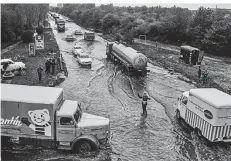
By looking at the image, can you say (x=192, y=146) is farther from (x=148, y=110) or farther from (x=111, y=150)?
(x=148, y=110)

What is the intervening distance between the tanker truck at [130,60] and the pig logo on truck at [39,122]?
2086 cm

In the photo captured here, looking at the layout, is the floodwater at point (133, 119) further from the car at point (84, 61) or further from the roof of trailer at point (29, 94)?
the roof of trailer at point (29, 94)

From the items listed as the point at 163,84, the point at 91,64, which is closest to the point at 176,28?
the point at 91,64

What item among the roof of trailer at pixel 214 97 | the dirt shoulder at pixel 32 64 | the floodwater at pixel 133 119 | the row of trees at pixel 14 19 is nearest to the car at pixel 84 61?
the floodwater at pixel 133 119

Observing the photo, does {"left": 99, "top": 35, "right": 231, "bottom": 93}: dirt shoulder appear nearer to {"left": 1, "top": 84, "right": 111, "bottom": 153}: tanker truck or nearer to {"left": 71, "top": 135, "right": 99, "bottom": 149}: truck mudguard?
{"left": 71, "top": 135, "right": 99, "bottom": 149}: truck mudguard

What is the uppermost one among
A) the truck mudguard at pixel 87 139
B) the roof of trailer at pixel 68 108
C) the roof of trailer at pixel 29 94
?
the roof of trailer at pixel 29 94

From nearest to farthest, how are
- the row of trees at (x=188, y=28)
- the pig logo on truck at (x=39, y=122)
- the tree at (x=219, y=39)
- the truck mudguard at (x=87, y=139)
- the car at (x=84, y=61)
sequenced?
the pig logo on truck at (x=39, y=122)
the truck mudguard at (x=87, y=139)
the car at (x=84, y=61)
the tree at (x=219, y=39)
the row of trees at (x=188, y=28)

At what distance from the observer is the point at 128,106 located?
25.1 metres

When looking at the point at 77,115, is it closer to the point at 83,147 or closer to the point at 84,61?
the point at 83,147

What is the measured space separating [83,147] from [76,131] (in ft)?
3.08

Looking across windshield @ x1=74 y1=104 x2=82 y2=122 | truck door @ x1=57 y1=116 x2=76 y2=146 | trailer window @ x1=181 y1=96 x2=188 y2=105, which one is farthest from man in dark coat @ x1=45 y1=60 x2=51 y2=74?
truck door @ x1=57 y1=116 x2=76 y2=146

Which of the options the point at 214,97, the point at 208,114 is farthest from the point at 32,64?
the point at 208,114

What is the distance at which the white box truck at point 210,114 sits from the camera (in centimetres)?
1664

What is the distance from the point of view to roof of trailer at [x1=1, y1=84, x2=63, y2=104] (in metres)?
15.2
